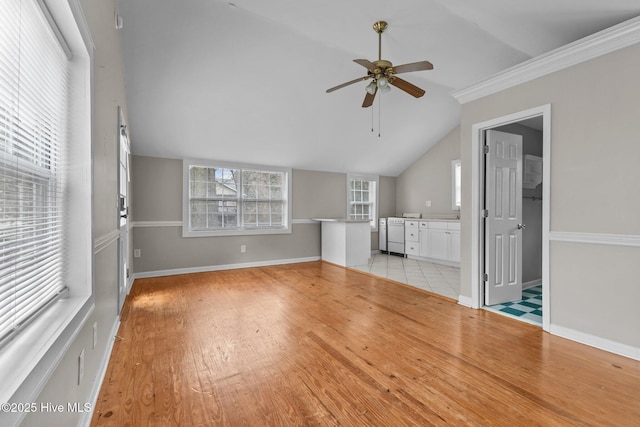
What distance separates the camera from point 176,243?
495cm

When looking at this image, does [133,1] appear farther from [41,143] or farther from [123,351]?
[123,351]

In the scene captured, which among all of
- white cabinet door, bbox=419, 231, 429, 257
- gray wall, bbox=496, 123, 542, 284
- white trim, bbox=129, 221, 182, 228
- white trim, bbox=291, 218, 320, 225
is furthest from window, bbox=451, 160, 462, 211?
white trim, bbox=129, 221, 182, 228

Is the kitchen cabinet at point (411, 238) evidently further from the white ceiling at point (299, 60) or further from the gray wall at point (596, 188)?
the gray wall at point (596, 188)

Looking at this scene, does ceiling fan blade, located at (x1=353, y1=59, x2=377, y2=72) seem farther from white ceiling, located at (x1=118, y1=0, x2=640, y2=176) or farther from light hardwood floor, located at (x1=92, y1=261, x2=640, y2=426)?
light hardwood floor, located at (x1=92, y1=261, x2=640, y2=426)

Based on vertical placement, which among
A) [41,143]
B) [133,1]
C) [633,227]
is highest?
[133,1]

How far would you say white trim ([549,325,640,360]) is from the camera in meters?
2.20

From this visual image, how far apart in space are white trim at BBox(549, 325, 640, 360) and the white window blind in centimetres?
354

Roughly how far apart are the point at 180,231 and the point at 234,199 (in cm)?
108

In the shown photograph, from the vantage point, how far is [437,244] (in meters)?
5.75

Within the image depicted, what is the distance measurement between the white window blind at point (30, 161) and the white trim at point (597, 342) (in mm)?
3540

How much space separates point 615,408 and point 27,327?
281 centimetres

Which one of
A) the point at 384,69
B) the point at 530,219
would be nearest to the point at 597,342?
the point at 530,219

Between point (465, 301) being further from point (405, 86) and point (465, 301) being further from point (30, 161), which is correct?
point (30, 161)

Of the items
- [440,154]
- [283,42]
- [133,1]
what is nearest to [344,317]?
[283,42]
